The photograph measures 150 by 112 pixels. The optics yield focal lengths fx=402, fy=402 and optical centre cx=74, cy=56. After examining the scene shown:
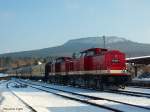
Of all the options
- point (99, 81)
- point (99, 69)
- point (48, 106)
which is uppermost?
point (99, 69)

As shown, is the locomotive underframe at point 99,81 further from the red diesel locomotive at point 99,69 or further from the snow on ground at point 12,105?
the snow on ground at point 12,105

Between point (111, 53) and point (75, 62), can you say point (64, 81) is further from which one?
point (111, 53)

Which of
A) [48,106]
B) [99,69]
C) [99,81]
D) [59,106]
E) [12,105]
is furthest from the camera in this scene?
[99,69]

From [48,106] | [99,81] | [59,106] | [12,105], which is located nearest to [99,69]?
[99,81]

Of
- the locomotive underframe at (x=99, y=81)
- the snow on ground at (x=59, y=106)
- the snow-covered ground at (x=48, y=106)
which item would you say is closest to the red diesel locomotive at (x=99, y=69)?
the locomotive underframe at (x=99, y=81)

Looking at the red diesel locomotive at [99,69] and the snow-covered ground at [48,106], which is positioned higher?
the red diesel locomotive at [99,69]

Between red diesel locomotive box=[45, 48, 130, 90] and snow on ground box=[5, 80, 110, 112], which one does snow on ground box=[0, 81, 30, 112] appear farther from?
red diesel locomotive box=[45, 48, 130, 90]

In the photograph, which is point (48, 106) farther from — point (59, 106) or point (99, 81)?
point (99, 81)

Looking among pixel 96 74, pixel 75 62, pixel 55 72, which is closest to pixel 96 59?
pixel 96 74

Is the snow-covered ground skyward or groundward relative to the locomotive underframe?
groundward

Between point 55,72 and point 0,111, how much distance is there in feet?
137

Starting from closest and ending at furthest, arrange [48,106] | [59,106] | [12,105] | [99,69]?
[59,106]
[48,106]
[12,105]
[99,69]

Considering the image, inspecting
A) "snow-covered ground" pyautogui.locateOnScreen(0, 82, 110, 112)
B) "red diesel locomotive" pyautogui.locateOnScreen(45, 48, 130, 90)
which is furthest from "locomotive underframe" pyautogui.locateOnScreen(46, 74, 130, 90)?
"snow-covered ground" pyautogui.locateOnScreen(0, 82, 110, 112)

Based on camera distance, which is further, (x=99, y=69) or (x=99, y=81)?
(x=99, y=69)
